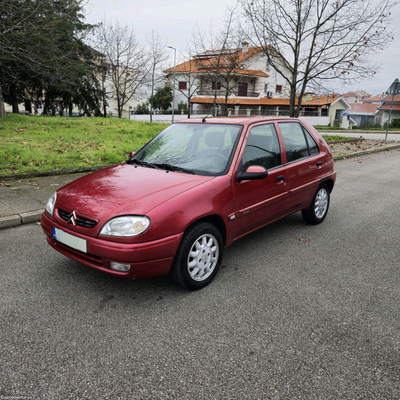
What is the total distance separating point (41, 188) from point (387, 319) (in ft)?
19.7

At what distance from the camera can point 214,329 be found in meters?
2.65

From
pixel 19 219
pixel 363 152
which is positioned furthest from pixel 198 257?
pixel 363 152

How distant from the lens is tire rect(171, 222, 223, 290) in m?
3.00

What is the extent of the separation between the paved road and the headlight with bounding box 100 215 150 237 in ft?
2.26

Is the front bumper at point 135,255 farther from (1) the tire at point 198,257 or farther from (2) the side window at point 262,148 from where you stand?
A: (2) the side window at point 262,148

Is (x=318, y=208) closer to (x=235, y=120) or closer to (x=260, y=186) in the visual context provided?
(x=260, y=186)

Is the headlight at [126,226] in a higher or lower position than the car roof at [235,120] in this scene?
lower

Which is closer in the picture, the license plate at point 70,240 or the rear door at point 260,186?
the license plate at point 70,240

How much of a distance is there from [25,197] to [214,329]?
459 cm

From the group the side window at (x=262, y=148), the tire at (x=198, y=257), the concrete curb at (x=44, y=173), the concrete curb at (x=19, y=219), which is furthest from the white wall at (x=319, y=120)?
the tire at (x=198, y=257)

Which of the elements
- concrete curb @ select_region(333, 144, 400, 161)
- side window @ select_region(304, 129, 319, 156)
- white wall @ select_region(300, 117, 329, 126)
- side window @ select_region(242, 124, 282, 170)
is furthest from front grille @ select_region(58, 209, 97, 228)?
white wall @ select_region(300, 117, 329, 126)

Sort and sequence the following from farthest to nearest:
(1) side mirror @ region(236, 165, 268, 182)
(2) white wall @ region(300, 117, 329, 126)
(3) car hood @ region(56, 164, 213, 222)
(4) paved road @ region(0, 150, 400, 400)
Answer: (2) white wall @ region(300, 117, 329, 126) → (1) side mirror @ region(236, 165, 268, 182) → (3) car hood @ region(56, 164, 213, 222) → (4) paved road @ region(0, 150, 400, 400)

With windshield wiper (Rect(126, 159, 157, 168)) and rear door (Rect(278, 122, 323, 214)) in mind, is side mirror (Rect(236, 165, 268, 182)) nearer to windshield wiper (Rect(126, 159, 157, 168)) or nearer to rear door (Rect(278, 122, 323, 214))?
rear door (Rect(278, 122, 323, 214))

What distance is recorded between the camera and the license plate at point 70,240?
2908 millimetres
